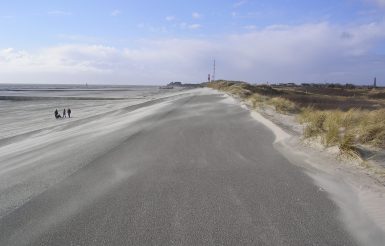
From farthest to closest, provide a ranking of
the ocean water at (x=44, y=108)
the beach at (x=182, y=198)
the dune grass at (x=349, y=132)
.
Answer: the ocean water at (x=44, y=108) < the dune grass at (x=349, y=132) < the beach at (x=182, y=198)

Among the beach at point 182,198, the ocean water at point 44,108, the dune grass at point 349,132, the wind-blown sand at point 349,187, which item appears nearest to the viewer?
the beach at point 182,198

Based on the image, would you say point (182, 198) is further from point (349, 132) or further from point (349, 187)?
point (349, 132)

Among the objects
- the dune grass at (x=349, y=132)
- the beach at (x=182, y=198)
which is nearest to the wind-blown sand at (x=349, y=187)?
the beach at (x=182, y=198)

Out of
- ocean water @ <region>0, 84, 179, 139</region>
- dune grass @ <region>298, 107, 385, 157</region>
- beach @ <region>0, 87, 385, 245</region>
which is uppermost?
dune grass @ <region>298, 107, 385, 157</region>

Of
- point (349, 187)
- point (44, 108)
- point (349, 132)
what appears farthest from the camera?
point (44, 108)

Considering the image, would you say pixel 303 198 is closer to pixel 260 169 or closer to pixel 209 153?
pixel 260 169

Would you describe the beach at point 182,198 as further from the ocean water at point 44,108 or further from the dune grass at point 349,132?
the ocean water at point 44,108

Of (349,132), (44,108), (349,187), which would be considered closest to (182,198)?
(349,187)

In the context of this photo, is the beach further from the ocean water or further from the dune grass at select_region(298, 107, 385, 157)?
the ocean water

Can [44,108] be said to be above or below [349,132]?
below

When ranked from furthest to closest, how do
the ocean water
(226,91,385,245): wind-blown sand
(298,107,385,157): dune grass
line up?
1. the ocean water
2. (298,107,385,157): dune grass
3. (226,91,385,245): wind-blown sand

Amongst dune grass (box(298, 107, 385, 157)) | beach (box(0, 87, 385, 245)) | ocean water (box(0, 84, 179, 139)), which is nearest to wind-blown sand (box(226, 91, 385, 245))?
beach (box(0, 87, 385, 245))

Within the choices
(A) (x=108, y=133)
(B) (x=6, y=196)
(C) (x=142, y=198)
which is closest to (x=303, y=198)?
(C) (x=142, y=198)

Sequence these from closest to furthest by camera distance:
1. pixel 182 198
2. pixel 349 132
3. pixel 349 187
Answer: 1. pixel 182 198
2. pixel 349 187
3. pixel 349 132
